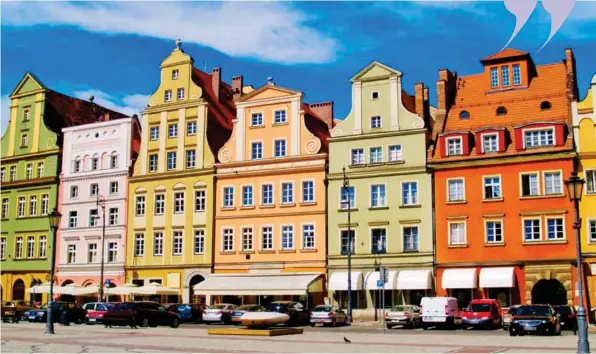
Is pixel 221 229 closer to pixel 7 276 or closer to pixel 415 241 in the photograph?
pixel 415 241

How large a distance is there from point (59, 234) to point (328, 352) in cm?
4799

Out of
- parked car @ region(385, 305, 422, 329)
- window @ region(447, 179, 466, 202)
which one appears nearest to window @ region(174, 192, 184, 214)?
window @ region(447, 179, 466, 202)

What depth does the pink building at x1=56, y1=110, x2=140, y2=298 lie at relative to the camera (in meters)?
63.0

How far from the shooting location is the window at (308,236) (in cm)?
5512

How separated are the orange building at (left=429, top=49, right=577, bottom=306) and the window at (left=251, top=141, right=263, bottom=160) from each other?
44.5 feet

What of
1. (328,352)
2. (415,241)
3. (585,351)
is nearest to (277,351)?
(328,352)

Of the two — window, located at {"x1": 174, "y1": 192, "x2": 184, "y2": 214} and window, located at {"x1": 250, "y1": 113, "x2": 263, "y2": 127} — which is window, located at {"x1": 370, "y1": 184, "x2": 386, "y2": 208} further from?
window, located at {"x1": 174, "y1": 192, "x2": 184, "y2": 214}

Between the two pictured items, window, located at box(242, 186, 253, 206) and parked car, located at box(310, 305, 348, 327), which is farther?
window, located at box(242, 186, 253, 206)

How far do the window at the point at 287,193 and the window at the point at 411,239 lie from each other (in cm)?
922

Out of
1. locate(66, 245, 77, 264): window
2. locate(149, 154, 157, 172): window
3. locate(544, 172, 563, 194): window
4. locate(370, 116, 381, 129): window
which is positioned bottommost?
locate(66, 245, 77, 264): window

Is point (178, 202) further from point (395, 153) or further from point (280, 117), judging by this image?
point (395, 153)

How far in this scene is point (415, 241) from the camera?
51.7m

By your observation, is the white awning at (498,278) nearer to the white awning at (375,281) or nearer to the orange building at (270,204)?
the white awning at (375,281)

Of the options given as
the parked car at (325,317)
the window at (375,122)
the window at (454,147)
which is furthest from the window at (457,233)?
the parked car at (325,317)
